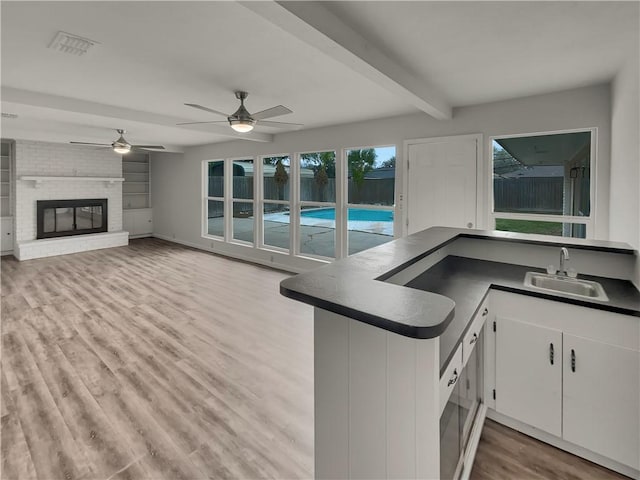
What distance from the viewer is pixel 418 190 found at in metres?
4.65

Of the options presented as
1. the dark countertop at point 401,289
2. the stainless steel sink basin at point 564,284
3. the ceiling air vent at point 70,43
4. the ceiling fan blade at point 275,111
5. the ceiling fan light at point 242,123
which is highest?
the ceiling air vent at point 70,43

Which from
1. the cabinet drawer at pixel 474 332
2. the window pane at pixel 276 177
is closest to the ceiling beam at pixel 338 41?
the cabinet drawer at pixel 474 332

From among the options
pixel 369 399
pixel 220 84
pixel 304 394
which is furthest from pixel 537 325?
pixel 220 84

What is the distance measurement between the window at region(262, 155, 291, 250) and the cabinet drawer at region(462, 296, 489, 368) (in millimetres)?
4657

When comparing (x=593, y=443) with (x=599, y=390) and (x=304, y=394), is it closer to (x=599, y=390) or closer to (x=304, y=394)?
(x=599, y=390)

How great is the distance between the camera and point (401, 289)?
4.51 feet

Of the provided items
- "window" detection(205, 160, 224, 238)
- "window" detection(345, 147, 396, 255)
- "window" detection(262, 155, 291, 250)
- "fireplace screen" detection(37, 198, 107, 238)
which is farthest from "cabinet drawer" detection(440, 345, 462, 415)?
"fireplace screen" detection(37, 198, 107, 238)

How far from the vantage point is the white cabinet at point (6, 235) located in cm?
743

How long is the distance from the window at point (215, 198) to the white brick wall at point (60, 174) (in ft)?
8.77

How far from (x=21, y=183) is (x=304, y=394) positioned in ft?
27.2

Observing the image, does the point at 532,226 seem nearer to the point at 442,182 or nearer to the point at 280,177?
the point at 442,182

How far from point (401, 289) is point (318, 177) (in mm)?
4838

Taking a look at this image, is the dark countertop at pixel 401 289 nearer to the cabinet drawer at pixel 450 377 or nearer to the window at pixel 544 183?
the cabinet drawer at pixel 450 377

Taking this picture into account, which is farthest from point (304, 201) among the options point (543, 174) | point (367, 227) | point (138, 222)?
point (138, 222)
